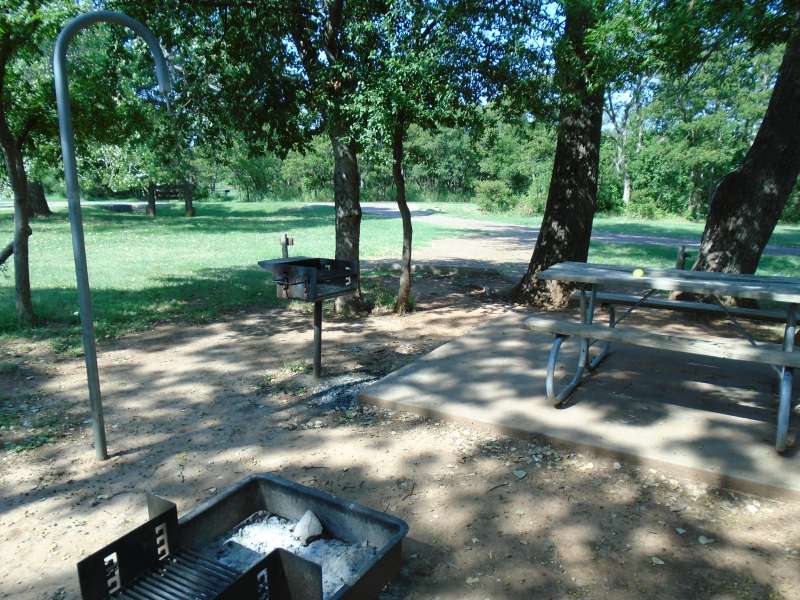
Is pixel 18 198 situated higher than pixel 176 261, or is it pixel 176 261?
Answer: pixel 18 198

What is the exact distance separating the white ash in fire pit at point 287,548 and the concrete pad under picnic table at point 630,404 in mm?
1455

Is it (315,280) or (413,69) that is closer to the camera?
(315,280)

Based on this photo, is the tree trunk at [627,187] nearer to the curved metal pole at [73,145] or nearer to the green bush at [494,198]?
the green bush at [494,198]

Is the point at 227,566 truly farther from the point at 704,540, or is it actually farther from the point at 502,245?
the point at 502,245

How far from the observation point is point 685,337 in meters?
3.63

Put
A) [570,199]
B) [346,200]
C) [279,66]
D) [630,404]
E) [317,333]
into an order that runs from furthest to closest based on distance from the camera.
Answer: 1. [570,199]
2. [346,200]
3. [279,66]
4. [317,333]
5. [630,404]

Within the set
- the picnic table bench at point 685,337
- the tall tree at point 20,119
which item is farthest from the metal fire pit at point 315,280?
the tall tree at point 20,119

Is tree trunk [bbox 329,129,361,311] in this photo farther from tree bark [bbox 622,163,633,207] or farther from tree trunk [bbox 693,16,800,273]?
tree bark [bbox 622,163,633,207]

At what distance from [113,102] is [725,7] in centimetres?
620

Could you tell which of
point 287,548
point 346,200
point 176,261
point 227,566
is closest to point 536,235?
point 176,261

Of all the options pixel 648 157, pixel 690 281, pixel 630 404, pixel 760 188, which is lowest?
pixel 630 404

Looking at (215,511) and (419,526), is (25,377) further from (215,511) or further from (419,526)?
(419,526)

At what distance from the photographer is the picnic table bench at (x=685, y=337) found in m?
3.10

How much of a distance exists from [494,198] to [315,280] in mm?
29459
